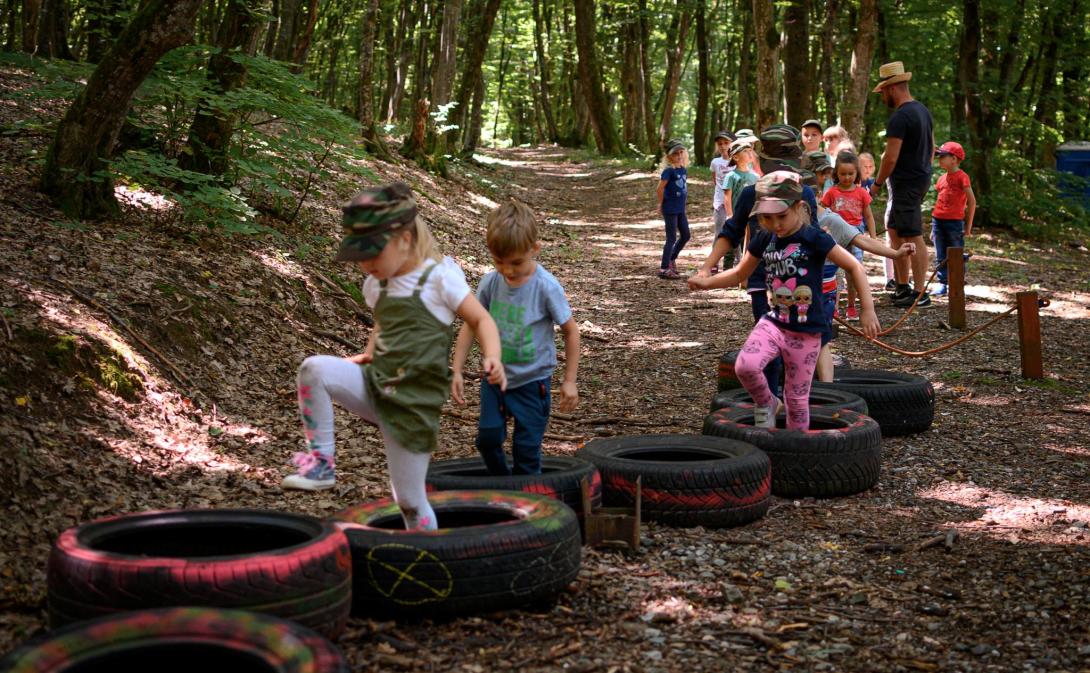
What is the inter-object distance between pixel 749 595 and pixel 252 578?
91.7 inches

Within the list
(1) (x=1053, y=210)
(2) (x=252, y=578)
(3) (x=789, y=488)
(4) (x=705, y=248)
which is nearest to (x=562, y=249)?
(4) (x=705, y=248)

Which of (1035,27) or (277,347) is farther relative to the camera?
(1035,27)

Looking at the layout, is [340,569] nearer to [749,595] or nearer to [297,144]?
[749,595]

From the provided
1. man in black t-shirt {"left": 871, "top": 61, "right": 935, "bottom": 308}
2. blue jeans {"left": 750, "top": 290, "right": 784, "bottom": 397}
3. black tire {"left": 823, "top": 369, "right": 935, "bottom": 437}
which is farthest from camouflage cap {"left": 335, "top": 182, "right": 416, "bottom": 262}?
man in black t-shirt {"left": 871, "top": 61, "right": 935, "bottom": 308}

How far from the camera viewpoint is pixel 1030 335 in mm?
9352

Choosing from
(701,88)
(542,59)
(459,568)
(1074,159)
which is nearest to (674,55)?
(701,88)

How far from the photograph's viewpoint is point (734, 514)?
5.79 metres

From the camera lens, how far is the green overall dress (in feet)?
13.5

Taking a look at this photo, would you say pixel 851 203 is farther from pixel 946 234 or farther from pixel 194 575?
pixel 194 575

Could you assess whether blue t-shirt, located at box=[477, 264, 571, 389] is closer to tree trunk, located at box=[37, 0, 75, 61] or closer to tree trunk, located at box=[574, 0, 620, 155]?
tree trunk, located at box=[37, 0, 75, 61]

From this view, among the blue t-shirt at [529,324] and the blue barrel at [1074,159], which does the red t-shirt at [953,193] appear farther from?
the blue barrel at [1074,159]

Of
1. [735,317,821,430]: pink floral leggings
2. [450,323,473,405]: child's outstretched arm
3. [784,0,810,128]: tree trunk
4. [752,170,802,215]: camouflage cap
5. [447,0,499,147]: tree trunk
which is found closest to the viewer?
[450,323,473,405]: child's outstretched arm

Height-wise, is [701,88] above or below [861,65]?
above

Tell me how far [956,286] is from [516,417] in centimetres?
782
